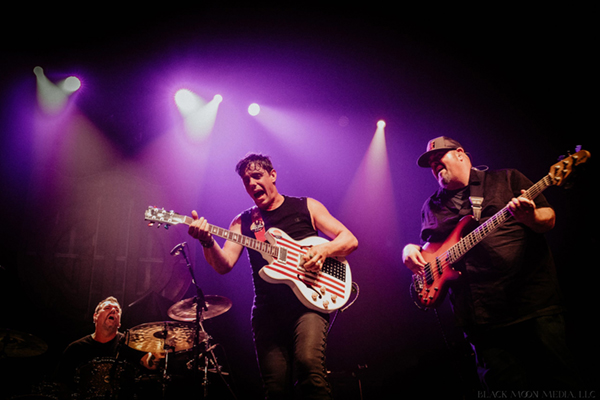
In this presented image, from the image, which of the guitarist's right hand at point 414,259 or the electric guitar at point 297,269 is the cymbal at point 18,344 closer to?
the electric guitar at point 297,269

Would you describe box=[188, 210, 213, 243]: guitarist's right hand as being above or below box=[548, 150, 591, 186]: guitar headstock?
below

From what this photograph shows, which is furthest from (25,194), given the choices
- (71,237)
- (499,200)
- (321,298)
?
(499,200)

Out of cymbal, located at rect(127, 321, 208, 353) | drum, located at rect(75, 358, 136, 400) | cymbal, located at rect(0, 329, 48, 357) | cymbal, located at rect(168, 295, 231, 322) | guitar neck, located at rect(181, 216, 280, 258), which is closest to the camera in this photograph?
guitar neck, located at rect(181, 216, 280, 258)

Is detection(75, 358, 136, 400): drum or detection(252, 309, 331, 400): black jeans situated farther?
detection(75, 358, 136, 400): drum

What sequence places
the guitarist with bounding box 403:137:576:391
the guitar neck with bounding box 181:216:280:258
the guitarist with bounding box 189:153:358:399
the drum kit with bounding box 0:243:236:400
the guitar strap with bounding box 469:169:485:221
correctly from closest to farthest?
the guitarist with bounding box 189:153:358:399, the guitarist with bounding box 403:137:576:391, the guitar neck with bounding box 181:216:280:258, the guitar strap with bounding box 469:169:485:221, the drum kit with bounding box 0:243:236:400

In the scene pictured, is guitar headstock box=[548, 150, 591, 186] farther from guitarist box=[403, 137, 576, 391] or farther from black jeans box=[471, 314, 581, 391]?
black jeans box=[471, 314, 581, 391]

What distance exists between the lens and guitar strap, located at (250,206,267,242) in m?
3.63

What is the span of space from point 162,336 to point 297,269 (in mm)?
3435

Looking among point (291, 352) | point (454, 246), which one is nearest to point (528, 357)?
point (454, 246)

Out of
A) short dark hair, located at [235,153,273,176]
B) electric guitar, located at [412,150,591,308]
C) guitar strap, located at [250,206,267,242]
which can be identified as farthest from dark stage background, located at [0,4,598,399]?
short dark hair, located at [235,153,273,176]

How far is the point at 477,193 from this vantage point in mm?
3654

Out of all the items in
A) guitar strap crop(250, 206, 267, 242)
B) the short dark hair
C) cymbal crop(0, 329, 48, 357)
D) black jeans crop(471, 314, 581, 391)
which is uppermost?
the short dark hair

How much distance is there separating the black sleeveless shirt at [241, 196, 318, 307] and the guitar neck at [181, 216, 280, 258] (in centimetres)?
15

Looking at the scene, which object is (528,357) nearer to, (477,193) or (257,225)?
(477,193)
